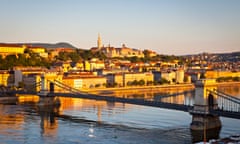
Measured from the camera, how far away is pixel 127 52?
79812 millimetres

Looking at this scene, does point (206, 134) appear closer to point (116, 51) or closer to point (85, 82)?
point (85, 82)

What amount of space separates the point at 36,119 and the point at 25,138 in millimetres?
4996

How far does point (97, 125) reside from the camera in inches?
719

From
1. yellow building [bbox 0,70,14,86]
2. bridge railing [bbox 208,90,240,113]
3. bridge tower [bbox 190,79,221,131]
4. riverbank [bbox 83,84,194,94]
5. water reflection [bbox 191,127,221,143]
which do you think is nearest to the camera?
water reflection [bbox 191,127,221,143]

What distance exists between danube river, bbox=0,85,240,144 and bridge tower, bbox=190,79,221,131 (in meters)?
0.38

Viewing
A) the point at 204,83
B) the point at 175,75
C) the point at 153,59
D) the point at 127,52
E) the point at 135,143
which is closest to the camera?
the point at 135,143

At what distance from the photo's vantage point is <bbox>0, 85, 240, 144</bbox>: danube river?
15086 mm

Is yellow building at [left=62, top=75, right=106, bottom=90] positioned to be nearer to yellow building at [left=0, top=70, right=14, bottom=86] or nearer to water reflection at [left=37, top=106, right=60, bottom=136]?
yellow building at [left=0, top=70, right=14, bottom=86]

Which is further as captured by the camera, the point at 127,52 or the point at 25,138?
the point at 127,52

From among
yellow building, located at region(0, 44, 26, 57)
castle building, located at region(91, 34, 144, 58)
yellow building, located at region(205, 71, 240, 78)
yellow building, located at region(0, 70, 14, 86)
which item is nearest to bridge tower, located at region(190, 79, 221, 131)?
yellow building, located at region(0, 70, 14, 86)

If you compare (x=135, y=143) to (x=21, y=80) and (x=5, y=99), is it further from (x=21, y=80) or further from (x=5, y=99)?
(x=21, y=80)

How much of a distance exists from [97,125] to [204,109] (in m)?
4.16

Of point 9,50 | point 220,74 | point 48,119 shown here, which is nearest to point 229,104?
point 48,119

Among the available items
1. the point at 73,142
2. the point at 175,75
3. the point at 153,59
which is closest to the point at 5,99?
the point at 73,142
